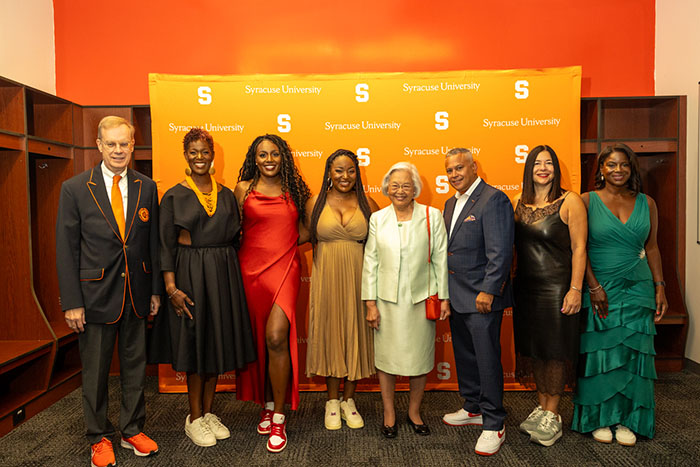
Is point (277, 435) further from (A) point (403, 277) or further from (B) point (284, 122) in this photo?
(B) point (284, 122)

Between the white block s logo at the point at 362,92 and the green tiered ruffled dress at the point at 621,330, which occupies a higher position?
the white block s logo at the point at 362,92

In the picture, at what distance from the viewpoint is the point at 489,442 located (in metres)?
2.79

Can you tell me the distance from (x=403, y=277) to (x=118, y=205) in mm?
1711

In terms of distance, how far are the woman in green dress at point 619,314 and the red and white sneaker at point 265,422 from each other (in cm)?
203

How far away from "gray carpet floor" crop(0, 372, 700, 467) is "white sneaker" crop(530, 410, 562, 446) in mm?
42

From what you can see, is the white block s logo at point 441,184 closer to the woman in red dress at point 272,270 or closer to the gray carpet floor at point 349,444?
the woman in red dress at point 272,270

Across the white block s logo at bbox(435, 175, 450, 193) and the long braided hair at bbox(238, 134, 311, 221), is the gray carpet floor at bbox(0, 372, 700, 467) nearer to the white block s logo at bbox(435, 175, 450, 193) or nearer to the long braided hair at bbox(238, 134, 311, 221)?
the long braided hair at bbox(238, 134, 311, 221)

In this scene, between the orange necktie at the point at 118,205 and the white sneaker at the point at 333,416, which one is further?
the white sneaker at the point at 333,416

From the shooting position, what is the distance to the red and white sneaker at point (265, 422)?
3.08m

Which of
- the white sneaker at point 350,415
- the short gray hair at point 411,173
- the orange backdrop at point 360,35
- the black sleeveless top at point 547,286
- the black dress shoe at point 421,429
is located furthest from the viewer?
A: the orange backdrop at point 360,35

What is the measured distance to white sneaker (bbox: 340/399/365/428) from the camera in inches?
124

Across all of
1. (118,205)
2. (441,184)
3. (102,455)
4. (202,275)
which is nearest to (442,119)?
(441,184)

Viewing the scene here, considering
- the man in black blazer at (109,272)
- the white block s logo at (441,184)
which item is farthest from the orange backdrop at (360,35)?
the man in black blazer at (109,272)

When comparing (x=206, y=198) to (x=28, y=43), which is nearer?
(x=206, y=198)
